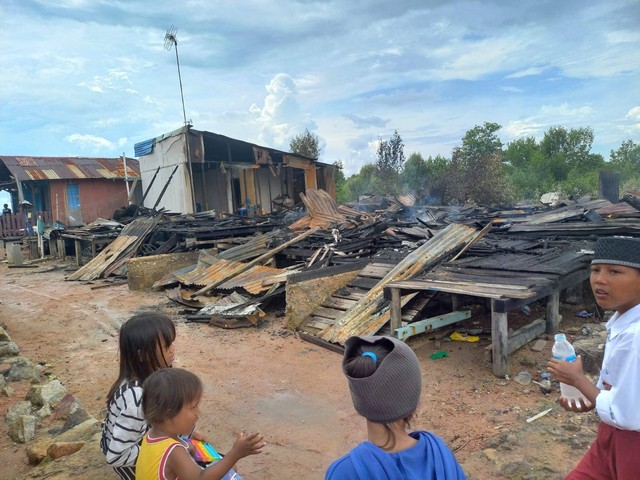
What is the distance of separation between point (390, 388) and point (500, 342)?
13.9 ft

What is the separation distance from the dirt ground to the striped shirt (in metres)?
0.81

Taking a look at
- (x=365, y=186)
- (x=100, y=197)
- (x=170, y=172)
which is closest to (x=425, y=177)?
(x=365, y=186)

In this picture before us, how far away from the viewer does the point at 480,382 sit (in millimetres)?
5043

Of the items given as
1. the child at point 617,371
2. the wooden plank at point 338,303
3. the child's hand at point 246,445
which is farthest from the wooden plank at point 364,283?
the child's hand at point 246,445

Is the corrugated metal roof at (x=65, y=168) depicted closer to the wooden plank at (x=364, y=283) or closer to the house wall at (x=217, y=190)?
the house wall at (x=217, y=190)

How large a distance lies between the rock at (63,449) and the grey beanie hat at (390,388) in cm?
301

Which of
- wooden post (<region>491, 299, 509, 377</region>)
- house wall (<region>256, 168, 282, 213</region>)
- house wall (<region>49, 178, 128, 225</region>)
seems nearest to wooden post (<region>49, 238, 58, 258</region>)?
house wall (<region>49, 178, 128, 225</region>)

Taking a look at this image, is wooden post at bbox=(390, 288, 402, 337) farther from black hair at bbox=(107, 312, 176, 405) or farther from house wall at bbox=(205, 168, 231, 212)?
house wall at bbox=(205, 168, 231, 212)

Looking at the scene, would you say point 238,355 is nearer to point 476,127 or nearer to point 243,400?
point 243,400

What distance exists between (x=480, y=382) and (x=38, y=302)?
10649 mm

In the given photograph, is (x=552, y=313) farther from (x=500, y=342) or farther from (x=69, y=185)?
(x=69, y=185)

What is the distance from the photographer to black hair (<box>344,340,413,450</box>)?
1363 mm

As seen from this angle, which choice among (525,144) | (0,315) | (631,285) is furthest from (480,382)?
(525,144)

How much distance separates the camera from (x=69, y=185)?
78.6ft
